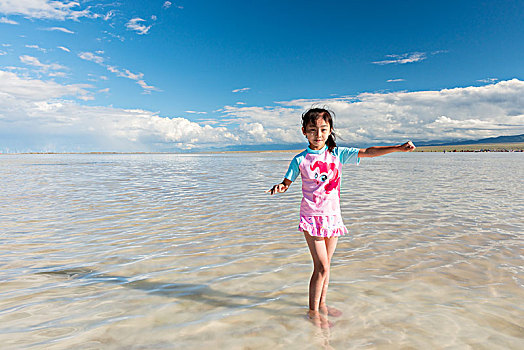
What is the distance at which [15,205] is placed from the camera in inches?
446

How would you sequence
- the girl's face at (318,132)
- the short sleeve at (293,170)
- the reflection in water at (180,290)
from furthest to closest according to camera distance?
the reflection in water at (180,290), the short sleeve at (293,170), the girl's face at (318,132)

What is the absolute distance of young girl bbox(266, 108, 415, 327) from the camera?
374cm

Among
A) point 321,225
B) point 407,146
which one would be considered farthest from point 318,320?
A: point 407,146

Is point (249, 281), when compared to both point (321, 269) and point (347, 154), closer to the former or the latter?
point (321, 269)

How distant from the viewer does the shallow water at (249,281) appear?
3.54 metres

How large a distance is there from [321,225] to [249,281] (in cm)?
192

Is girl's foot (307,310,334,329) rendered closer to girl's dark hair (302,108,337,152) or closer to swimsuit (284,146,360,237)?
swimsuit (284,146,360,237)

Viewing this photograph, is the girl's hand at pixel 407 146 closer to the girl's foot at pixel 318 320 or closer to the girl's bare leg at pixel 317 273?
the girl's bare leg at pixel 317 273

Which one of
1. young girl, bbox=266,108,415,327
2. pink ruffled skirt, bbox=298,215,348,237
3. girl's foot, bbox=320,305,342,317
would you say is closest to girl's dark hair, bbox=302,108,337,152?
young girl, bbox=266,108,415,327

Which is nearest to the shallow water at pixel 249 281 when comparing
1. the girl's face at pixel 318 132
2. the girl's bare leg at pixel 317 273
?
the girl's bare leg at pixel 317 273

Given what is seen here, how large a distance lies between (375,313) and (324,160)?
6.80ft

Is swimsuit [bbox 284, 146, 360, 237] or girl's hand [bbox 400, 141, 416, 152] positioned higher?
girl's hand [bbox 400, 141, 416, 152]

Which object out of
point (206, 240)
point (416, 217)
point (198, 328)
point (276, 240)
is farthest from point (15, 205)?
point (416, 217)

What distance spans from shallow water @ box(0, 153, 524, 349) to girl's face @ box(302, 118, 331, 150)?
221 centimetres
